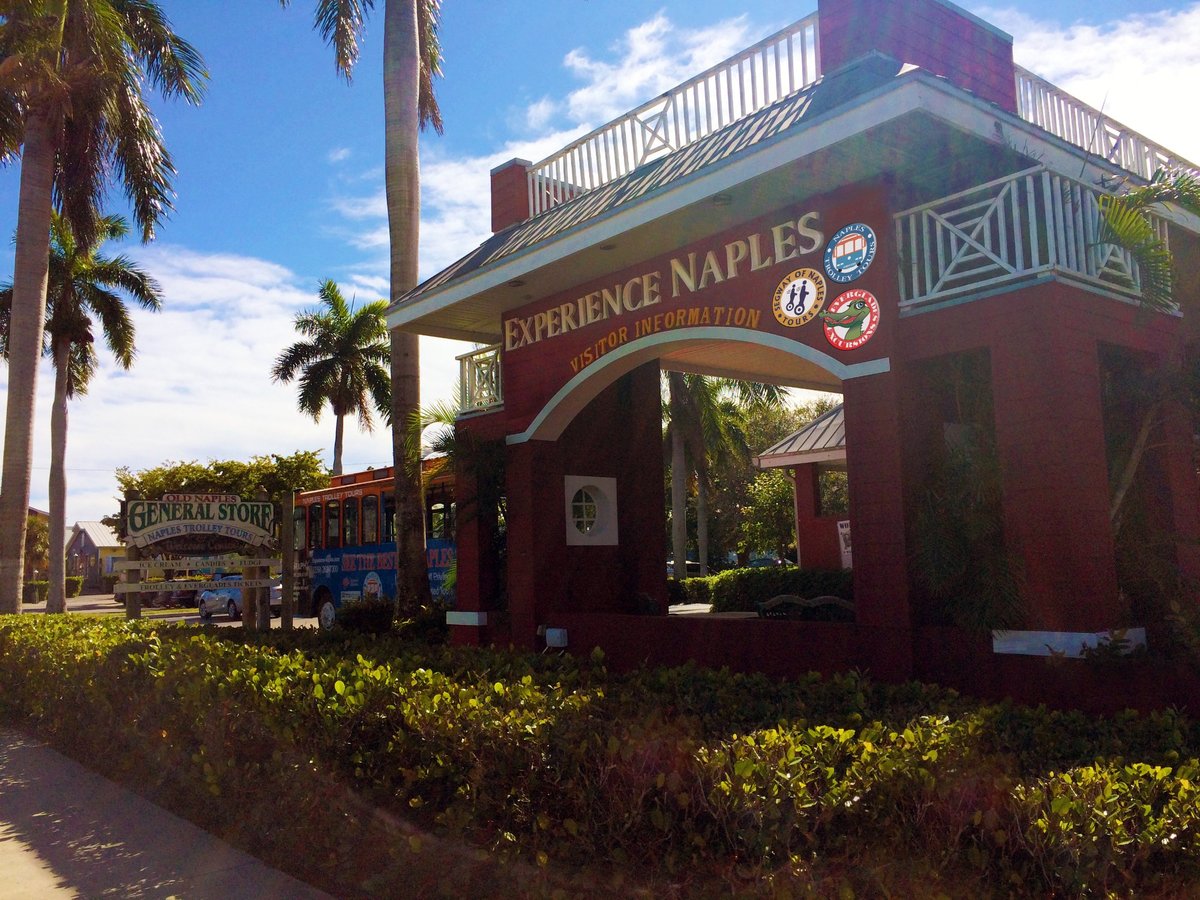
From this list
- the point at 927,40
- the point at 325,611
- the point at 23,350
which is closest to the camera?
the point at 927,40

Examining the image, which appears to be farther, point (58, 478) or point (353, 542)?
point (58, 478)

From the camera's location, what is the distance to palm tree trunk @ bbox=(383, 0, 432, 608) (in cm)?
1460

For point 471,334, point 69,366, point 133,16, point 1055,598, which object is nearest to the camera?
point 1055,598

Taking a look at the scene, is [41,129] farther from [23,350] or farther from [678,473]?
[678,473]

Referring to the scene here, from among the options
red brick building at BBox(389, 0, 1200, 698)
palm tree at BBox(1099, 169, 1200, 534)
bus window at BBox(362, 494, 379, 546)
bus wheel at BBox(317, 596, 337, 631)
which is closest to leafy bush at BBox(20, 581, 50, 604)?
bus wheel at BBox(317, 596, 337, 631)

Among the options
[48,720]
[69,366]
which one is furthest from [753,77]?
[69,366]

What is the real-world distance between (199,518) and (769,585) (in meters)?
10.7

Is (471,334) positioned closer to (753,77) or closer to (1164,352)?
(753,77)

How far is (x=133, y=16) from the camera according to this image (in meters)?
17.3

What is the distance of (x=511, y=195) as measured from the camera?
13.3m

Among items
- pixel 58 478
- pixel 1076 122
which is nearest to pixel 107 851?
pixel 1076 122

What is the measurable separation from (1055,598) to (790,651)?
2355mm

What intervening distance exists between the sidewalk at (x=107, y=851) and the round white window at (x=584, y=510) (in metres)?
6.33

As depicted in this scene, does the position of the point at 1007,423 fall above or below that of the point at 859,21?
below
